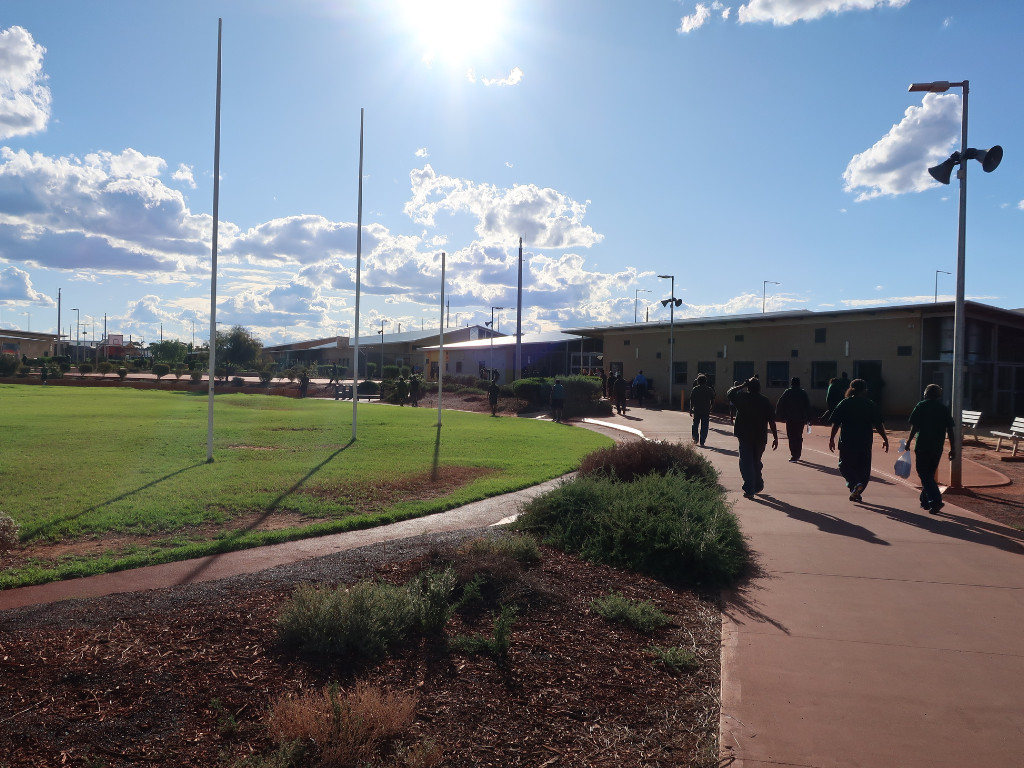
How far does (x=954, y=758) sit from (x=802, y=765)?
73 cm

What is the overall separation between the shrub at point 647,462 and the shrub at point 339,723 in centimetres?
621

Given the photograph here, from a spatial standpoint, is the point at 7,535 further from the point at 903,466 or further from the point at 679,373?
the point at 679,373

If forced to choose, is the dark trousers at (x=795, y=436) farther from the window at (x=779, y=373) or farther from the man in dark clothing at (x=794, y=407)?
the window at (x=779, y=373)

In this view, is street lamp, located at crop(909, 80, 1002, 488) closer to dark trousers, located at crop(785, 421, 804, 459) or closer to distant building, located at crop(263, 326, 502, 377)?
dark trousers, located at crop(785, 421, 804, 459)

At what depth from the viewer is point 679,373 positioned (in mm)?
35625

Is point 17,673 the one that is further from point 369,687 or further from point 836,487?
point 836,487

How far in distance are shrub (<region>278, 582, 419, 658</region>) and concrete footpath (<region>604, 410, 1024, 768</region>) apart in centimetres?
199

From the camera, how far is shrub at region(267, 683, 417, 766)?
2.90m

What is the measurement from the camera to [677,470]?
8727mm

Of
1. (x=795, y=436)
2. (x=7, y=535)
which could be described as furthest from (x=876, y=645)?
(x=795, y=436)

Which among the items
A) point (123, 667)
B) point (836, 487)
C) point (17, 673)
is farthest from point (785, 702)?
point (836, 487)

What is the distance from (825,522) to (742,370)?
1010 inches

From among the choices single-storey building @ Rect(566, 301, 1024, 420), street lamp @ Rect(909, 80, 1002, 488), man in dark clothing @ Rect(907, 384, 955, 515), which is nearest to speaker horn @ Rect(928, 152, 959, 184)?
street lamp @ Rect(909, 80, 1002, 488)

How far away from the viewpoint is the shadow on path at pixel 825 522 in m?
7.39
